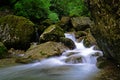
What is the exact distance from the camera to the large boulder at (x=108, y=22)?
7.93m

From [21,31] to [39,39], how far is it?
1206 millimetres

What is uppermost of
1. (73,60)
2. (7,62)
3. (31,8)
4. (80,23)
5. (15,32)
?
(31,8)

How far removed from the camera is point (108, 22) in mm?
8352

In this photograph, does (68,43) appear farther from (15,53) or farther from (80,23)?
(80,23)

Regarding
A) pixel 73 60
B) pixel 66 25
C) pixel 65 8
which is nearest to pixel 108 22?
pixel 73 60

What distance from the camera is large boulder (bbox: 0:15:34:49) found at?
15.1 meters

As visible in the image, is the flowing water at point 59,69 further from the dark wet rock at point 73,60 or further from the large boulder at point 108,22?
the large boulder at point 108,22

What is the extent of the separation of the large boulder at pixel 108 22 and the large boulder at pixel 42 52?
3.79 m

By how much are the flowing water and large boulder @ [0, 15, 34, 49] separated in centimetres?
341

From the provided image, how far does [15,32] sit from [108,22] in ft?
26.7

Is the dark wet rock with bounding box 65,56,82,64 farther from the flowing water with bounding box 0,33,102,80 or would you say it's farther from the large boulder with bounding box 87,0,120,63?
the large boulder with bounding box 87,0,120,63

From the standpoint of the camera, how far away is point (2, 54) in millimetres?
13234

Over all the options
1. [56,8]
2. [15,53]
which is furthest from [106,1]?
[56,8]

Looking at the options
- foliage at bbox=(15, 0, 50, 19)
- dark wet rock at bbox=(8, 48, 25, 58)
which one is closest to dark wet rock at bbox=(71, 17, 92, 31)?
foliage at bbox=(15, 0, 50, 19)
